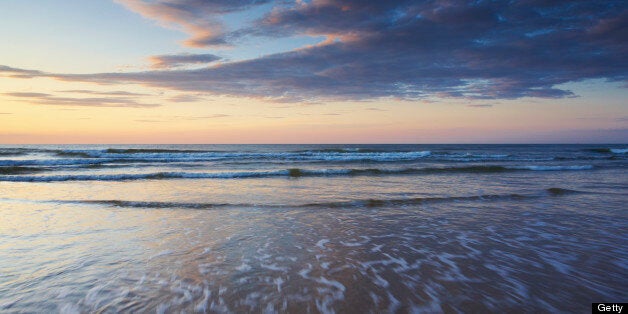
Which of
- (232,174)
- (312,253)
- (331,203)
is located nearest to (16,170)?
(232,174)

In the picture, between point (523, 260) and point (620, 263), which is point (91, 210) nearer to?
point (523, 260)

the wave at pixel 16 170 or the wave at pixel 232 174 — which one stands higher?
the wave at pixel 16 170

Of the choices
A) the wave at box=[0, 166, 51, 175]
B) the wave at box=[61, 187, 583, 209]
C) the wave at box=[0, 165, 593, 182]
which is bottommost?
the wave at box=[61, 187, 583, 209]

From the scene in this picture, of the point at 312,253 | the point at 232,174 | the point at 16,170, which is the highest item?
the point at 16,170

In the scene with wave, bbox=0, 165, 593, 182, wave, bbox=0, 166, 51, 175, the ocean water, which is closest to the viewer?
the ocean water

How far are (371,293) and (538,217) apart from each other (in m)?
6.38

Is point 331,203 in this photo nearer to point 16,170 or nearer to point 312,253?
point 312,253

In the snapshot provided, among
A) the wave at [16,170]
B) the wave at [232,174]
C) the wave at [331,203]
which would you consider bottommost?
the wave at [331,203]

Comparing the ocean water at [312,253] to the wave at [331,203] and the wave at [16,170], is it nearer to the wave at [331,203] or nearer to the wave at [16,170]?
the wave at [331,203]

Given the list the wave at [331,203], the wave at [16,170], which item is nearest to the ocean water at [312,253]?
the wave at [331,203]

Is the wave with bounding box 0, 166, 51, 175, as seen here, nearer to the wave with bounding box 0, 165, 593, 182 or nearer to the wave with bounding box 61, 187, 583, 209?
the wave with bounding box 0, 165, 593, 182

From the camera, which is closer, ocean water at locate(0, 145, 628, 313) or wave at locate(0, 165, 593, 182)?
ocean water at locate(0, 145, 628, 313)

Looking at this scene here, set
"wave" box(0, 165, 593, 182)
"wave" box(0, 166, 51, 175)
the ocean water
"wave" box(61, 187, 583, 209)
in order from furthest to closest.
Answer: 1. "wave" box(0, 166, 51, 175)
2. "wave" box(0, 165, 593, 182)
3. "wave" box(61, 187, 583, 209)
4. the ocean water

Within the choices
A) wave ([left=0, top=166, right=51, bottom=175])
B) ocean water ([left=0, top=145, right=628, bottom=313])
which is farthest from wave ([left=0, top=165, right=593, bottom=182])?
ocean water ([left=0, top=145, right=628, bottom=313])
